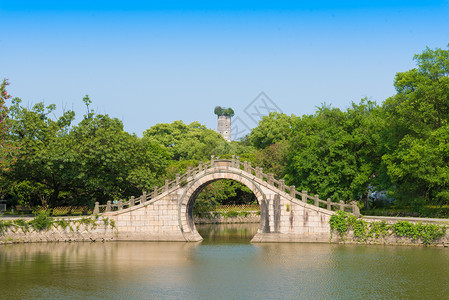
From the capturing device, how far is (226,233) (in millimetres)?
43875

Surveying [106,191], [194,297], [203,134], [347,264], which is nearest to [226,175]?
[106,191]

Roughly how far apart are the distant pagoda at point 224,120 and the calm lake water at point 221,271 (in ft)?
421

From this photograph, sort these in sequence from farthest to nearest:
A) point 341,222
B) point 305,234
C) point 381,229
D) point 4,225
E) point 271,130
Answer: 1. point 271,130
2. point 4,225
3. point 305,234
4. point 341,222
5. point 381,229

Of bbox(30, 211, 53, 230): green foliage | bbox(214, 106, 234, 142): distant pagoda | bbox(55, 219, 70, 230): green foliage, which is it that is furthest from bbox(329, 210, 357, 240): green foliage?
bbox(214, 106, 234, 142): distant pagoda

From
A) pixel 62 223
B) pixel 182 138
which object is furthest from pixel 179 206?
pixel 182 138

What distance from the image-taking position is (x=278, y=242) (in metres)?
35.0

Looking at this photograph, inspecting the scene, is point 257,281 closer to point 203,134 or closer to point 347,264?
point 347,264

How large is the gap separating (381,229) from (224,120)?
440ft

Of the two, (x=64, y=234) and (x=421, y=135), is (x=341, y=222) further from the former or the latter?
(x=64, y=234)

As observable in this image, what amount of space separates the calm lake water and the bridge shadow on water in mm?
3023

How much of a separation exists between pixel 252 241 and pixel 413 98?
46.6ft

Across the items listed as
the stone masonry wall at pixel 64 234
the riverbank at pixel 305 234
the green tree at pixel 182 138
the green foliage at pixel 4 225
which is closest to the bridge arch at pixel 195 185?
the riverbank at pixel 305 234

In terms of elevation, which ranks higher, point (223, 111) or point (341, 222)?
point (223, 111)

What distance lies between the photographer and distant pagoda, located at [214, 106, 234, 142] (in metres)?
163
